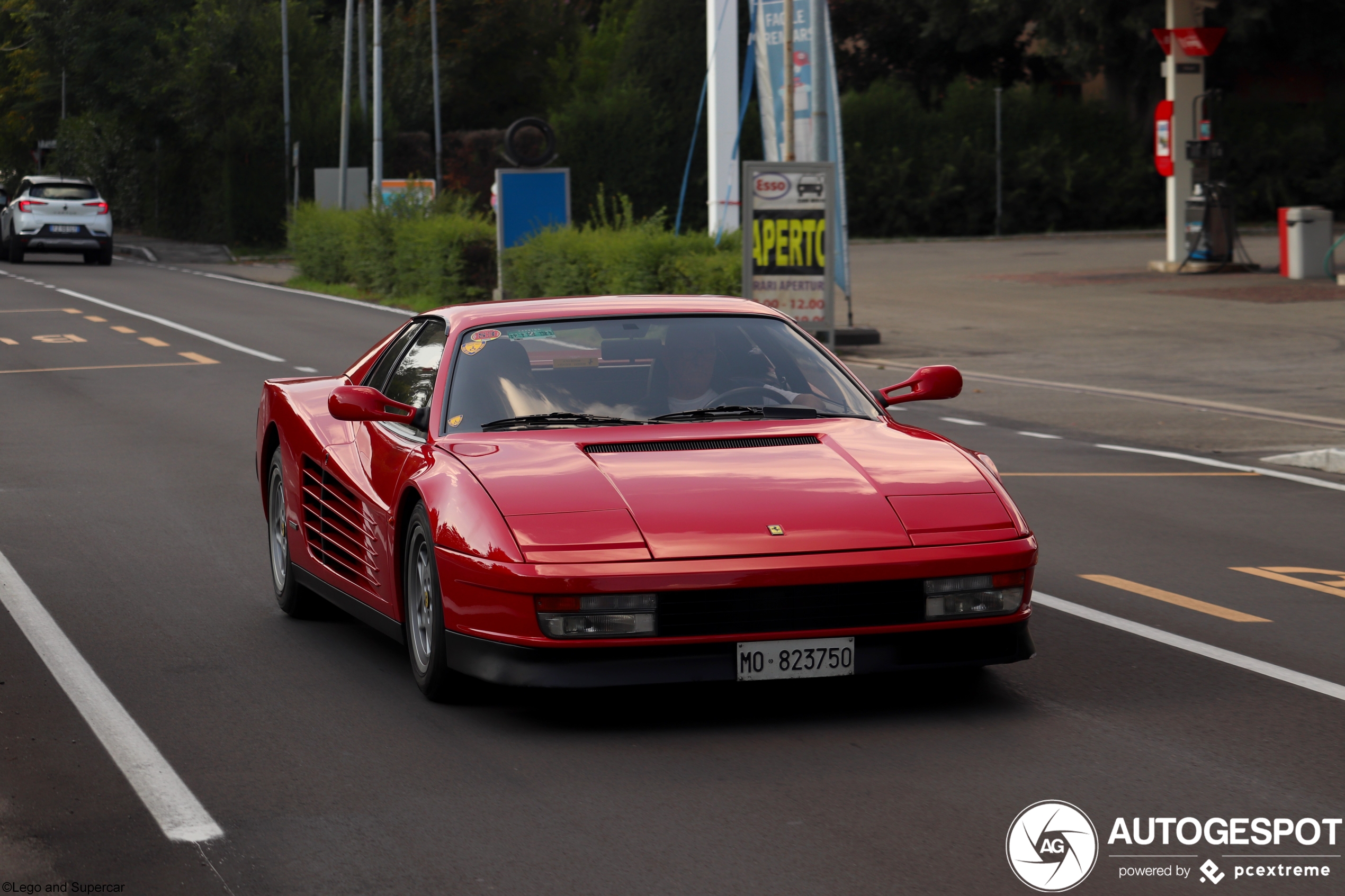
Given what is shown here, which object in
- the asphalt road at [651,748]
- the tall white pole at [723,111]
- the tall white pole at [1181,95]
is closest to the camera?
the asphalt road at [651,748]

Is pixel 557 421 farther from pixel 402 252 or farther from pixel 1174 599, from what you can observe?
pixel 402 252

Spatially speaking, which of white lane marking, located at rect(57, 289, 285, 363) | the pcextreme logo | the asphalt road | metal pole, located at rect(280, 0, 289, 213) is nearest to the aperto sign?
white lane marking, located at rect(57, 289, 285, 363)

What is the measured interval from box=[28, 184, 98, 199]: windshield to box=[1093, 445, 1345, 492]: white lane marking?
32.1 meters

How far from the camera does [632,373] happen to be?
6973 mm

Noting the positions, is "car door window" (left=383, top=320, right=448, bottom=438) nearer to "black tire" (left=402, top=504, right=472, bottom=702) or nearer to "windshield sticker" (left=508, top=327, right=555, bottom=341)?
"windshield sticker" (left=508, top=327, right=555, bottom=341)

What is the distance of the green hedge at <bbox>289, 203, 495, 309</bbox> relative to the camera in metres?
30.1

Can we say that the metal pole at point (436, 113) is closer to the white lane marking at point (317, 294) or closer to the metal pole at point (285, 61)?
the metal pole at point (285, 61)

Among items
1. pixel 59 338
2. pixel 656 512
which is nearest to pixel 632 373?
pixel 656 512

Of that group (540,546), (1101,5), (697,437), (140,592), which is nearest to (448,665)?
(540,546)

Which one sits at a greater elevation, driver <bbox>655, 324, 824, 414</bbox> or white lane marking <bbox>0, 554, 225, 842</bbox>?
driver <bbox>655, 324, 824, 414</bbox>

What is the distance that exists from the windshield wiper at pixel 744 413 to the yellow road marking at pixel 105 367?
14.9 m

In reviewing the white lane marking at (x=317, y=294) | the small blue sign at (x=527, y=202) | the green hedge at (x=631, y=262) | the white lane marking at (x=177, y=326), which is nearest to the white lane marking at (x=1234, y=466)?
the green hedge at (x=631, y=262)

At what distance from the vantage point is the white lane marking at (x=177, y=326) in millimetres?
22219
